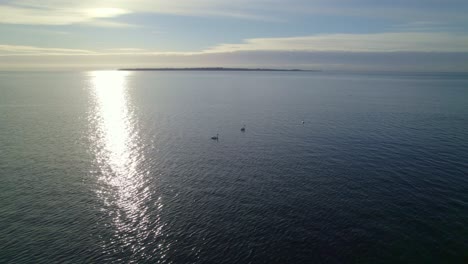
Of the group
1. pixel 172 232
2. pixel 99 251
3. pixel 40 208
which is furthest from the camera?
pixel 40 208

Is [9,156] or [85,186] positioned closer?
[85,186]

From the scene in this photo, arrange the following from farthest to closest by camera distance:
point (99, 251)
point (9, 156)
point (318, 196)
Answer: point (9, 156)
point (318, 196)
point (99, 251)

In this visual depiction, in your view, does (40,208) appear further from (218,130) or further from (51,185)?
(218,130)

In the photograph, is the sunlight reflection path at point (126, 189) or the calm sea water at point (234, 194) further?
the sunlight reflection path at point (126, 189)

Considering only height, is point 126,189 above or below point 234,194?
above

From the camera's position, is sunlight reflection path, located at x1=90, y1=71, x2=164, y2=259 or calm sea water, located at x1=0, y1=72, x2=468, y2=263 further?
sunlight reflection path, located at x1=90, y1=71, x2=164, y2=259

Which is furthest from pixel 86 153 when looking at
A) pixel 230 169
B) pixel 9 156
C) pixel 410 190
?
pixel 410 190

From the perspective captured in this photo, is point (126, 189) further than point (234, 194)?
Yes
